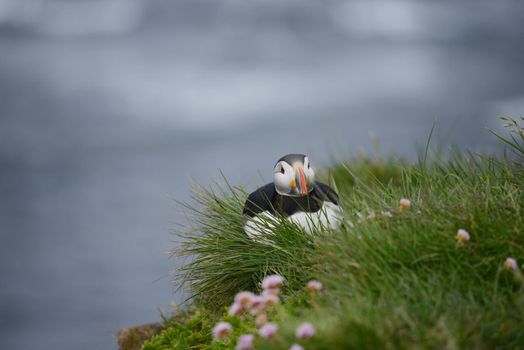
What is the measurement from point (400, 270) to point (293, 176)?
1548 mm

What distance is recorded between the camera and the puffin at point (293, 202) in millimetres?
5305

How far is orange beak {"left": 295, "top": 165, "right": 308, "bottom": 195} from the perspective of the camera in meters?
5.26

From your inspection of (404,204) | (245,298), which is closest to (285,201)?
(404,204)

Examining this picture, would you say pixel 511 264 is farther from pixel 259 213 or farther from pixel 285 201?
pixel 259 213

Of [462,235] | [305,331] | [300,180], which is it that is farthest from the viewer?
[300,180]

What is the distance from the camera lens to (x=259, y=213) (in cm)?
554

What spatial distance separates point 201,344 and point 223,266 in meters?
0.70

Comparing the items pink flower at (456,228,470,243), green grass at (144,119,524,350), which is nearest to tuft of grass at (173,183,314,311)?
green grass at (144,119,524,350)

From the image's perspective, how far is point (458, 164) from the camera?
5.99 metres

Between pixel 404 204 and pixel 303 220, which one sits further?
pixel 303 220

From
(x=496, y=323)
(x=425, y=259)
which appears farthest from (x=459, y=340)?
Result: (x=425, y=259)

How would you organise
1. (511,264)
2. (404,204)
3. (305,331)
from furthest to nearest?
(404,204), (511,264), (305,331)

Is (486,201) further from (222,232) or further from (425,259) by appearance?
(222,232)

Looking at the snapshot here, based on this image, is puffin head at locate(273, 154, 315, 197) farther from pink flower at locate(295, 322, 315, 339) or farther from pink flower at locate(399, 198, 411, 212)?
pink flower at locate(295, 322, 315, 339)
